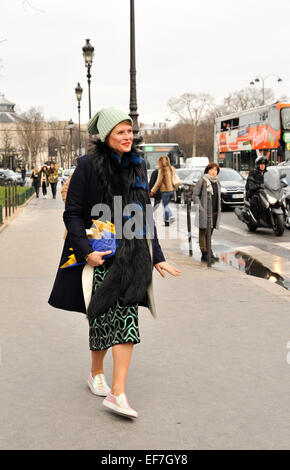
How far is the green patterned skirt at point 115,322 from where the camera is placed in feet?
12.5

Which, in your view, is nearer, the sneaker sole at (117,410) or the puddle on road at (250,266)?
the sneaker sole at (117,410)

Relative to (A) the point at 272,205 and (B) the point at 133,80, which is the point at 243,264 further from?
(B) the point at 133,80

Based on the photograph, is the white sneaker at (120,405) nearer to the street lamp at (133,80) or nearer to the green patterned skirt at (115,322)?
the green patterned skirt at (115,322)

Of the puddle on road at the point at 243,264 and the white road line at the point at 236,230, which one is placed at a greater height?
the puddle on road at the point at 243,264

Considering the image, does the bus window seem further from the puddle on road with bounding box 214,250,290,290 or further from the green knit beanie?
the green knit beanie

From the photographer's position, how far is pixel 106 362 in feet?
16.0

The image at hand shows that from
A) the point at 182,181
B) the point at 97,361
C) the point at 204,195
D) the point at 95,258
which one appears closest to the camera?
the point at 95,258

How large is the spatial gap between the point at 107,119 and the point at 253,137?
83.7ft

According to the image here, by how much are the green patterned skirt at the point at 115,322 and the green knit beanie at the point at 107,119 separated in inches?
28.5

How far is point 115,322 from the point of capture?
3848 mm

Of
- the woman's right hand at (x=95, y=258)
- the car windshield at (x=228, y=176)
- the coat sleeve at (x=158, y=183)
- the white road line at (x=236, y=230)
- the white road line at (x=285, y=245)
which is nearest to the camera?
the woman's right hand at (x=95, y=258)

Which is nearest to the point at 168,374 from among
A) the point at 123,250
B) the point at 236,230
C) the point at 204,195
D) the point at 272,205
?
the point at 123,250
